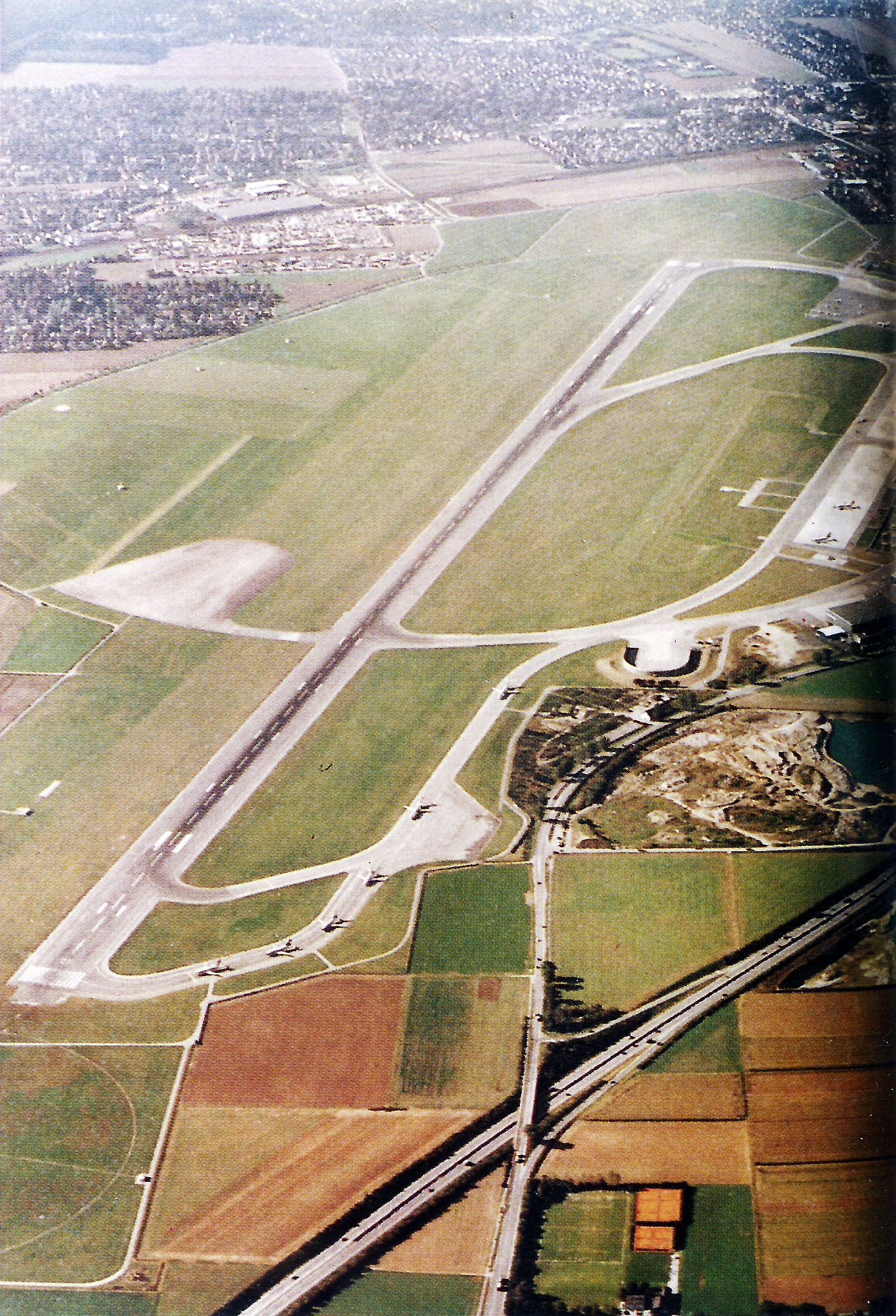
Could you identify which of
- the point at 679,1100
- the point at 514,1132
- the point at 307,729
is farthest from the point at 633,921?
the point at 307,729

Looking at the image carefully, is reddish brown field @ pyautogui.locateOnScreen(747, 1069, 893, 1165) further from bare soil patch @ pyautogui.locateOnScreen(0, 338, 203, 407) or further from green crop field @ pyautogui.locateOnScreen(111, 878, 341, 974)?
bare soil patch @ pyautogui.locateOnScreen(0, 338, 203, 407)

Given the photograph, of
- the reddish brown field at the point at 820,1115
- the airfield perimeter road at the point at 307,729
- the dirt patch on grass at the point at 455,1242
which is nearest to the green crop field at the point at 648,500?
the airfield perimeter road at the point at 307,729

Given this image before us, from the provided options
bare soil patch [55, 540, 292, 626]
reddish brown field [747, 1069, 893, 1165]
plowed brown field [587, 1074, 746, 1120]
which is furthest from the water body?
bare soil patch [55, 540, 292, 626]

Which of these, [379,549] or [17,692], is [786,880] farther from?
[17,692]

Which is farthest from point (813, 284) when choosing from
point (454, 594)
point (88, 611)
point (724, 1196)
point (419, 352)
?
point (724, 1196)

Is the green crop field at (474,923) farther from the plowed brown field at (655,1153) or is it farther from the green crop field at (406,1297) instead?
the green crop field at (406,1297)
